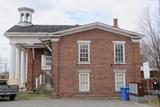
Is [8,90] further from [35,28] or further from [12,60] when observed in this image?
[35,28]

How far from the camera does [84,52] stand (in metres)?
32.4

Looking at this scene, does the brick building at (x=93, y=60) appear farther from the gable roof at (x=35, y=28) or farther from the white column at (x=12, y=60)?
the gable roof at (x=35, y=28)

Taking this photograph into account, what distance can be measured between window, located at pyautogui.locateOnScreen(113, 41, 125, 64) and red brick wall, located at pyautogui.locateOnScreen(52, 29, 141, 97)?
13.6 inches

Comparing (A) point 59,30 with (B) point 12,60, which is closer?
(B) point 12,60

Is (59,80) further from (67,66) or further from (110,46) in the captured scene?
(110,46)

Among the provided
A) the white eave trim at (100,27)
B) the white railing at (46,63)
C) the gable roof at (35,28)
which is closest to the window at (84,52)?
the white eave trim at (100,27)

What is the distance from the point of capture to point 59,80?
31.9 meters

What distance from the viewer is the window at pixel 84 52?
32281 mm

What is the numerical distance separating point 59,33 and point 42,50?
9.77m

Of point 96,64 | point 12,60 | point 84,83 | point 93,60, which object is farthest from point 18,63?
point 96,64

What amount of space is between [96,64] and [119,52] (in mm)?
2764

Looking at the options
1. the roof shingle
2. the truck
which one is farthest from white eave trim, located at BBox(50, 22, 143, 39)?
the roof shingle

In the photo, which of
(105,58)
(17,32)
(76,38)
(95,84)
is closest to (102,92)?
(95,84)

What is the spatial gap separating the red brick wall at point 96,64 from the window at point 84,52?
391mm
